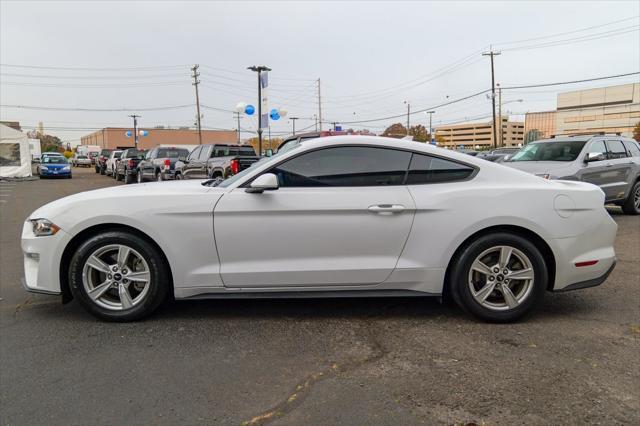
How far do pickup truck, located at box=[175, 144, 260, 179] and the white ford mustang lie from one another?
26.5 feet

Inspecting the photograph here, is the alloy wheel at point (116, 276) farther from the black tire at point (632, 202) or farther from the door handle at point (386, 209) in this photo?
the black tire at point (632, 202)

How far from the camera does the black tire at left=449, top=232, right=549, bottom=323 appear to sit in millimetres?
3795

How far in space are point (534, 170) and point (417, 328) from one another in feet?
20.7

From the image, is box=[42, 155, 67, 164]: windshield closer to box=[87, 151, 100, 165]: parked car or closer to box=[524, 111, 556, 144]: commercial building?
box=[87, 151, 100, 165]: parked car

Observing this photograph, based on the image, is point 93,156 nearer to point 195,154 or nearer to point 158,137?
point 195,154

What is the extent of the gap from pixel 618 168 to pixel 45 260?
1060 centimetres

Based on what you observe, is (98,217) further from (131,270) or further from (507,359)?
(507,359)

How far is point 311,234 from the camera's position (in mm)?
3734

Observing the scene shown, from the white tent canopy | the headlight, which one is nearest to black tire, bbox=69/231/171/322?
the headlight

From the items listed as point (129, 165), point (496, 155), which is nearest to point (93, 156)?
point (129, 165)

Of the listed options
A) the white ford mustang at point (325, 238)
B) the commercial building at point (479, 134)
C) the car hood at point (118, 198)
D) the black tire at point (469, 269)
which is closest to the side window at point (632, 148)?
the white ford mustang at point (325, 238)

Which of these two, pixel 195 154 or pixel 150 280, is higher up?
pixel 195 154

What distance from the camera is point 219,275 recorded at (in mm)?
3748

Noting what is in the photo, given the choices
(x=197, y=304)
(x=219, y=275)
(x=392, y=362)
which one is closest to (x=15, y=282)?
(x=197, y=304)
